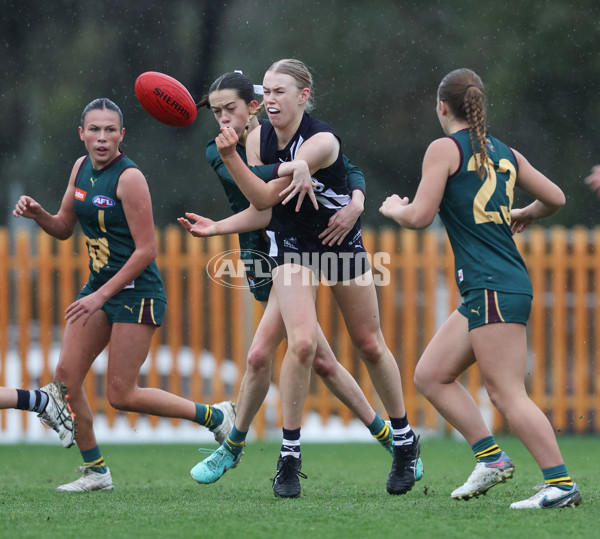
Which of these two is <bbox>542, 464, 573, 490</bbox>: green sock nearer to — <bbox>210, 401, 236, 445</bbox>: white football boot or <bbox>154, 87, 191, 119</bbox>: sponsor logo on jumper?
<bbox>210, 401, 236, 445</bbox>: white football boot

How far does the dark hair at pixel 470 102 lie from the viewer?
4794 mm

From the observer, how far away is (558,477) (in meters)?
4.67

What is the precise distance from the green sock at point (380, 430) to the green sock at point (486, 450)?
41.6 inches

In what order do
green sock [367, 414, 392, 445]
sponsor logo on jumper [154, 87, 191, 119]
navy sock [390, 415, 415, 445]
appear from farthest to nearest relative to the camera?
sponsor logo on jumper [154, 87, 191, 119] < green sock [367, 414, 392, 445] < navy sock [390, 415, 415, 445]

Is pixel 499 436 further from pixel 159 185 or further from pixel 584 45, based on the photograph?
pixel 159 185

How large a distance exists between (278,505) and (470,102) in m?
2.11

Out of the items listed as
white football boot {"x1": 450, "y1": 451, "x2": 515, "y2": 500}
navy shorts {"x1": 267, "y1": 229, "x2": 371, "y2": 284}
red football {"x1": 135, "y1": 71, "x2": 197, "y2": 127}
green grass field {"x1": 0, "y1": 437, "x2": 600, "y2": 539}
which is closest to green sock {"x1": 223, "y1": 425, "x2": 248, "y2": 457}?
green grass field {"x1": 0, "y1": 437, "x2": 600, "y2": 539}

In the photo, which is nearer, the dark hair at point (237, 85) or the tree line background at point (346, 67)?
the dark hair at point (237, 85)

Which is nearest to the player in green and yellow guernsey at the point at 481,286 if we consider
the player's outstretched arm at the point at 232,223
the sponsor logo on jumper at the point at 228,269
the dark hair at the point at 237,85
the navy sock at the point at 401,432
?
the navy sock at the point at 401,432

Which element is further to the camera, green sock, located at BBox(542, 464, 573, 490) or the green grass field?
green sock, located at BBox(542, 464, 573, 490)

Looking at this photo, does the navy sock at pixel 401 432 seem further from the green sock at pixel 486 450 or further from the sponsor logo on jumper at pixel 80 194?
the sponsor logo on jumper at pixel 80 194

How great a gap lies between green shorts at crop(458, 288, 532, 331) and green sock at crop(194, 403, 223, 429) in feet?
6.74

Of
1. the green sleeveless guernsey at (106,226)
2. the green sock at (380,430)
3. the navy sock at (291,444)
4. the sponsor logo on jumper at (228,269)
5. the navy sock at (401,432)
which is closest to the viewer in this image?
the navy sock at (291,444)

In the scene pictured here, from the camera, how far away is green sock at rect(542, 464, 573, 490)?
4.65 m
